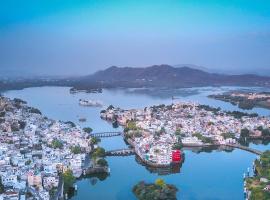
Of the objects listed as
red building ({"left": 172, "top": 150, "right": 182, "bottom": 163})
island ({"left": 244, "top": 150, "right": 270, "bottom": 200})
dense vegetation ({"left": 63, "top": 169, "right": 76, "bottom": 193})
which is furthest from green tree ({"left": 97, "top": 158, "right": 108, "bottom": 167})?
island ({"left": 244, "top": 150, "right": 270, "bottom": 200})

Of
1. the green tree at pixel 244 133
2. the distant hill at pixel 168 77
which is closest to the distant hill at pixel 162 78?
the distant hill at pixel 168 77

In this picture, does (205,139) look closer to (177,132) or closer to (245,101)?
(177,132)

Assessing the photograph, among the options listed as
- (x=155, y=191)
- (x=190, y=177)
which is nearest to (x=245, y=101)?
(x=190, y=177)

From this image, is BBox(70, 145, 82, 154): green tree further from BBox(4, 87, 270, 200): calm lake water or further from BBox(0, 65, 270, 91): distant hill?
BBox(0, 65, 270, 91): distant hill

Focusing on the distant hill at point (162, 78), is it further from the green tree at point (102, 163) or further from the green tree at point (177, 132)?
the green tree at point (102, 163)

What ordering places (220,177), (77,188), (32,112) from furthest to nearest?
(32,112) → (220,177) → (77,188)

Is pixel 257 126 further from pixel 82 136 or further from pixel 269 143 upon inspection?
pixel 82 136

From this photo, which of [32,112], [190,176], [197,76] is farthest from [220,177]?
[197,76]

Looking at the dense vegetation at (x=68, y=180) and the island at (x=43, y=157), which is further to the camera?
the dense vegetation at (x=68, y=180)
